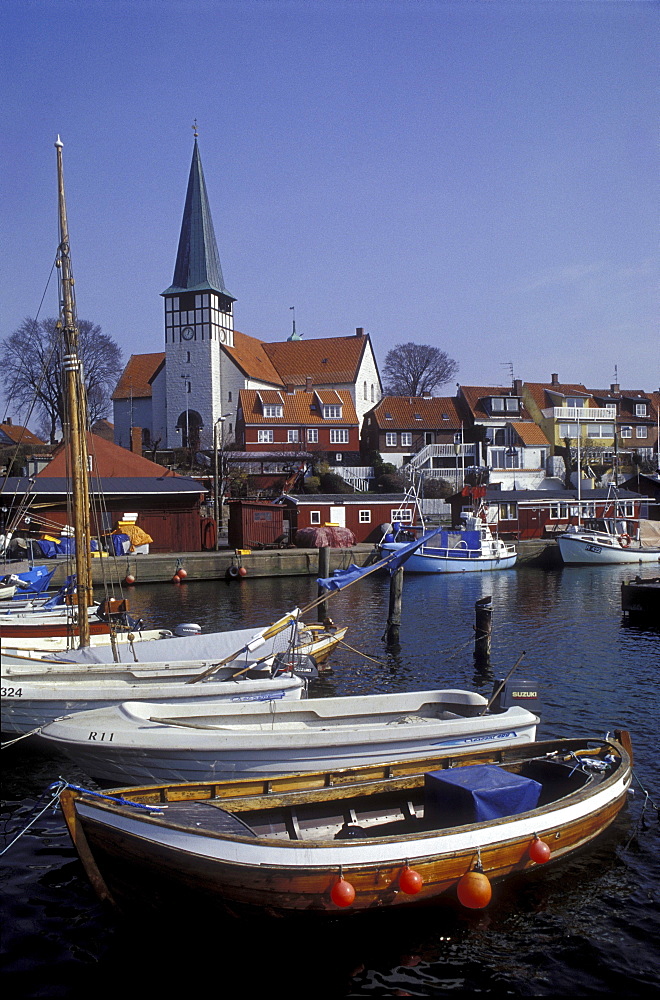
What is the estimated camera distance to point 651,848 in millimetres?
11094

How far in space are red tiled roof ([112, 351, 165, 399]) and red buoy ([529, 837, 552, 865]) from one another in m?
76.1

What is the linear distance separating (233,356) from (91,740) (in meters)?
68.4

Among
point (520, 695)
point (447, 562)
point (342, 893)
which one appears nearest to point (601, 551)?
point (447, 562)

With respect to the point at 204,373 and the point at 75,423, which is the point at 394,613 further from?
the point at 204,373

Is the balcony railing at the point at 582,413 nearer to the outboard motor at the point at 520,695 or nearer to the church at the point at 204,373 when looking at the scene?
the church at the point at 204,373

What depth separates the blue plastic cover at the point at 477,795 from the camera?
972 centimetres

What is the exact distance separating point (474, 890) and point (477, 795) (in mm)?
1215

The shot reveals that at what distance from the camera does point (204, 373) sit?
77.2 meters

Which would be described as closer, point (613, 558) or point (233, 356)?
point (613, 558)

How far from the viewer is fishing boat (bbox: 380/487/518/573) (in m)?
44.1

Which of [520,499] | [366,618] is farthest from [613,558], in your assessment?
[366,618]

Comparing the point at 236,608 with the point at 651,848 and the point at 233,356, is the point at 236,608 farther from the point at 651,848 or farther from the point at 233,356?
the point at 233,356

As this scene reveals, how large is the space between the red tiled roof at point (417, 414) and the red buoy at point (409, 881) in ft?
220

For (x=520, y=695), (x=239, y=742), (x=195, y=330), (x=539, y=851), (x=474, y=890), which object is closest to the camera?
(x=474, y=890)
